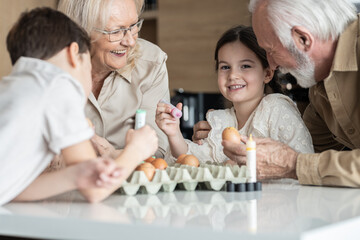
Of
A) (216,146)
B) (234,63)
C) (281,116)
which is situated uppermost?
(234,63)

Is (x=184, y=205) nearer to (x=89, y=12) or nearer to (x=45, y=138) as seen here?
(x=45, y=138)

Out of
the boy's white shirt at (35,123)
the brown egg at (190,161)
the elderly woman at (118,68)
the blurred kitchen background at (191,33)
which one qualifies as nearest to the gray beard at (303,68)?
the brown egg at (190,161)

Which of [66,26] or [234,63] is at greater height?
[66,26]

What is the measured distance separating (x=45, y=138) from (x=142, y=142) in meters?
0.22

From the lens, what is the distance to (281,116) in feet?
6.40

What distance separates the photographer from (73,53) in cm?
125

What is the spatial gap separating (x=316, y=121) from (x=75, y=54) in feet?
3.65

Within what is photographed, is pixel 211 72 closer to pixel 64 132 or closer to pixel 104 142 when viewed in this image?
pixel 104 142

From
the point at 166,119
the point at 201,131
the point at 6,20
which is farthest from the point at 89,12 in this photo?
the point at 6,20

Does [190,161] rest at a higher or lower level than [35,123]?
lower

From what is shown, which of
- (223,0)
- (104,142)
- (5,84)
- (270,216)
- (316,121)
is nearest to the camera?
(270,216)

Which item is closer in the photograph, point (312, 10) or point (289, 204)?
point (289, 204)

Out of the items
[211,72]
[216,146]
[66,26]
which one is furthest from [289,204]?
[211,72]

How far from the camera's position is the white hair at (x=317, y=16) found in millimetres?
1721
